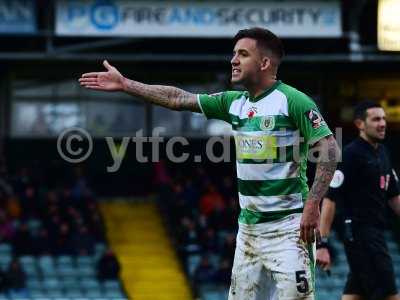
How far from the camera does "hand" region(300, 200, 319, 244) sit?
21.4 ft

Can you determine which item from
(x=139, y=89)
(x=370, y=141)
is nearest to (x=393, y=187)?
(x=370, y=141)

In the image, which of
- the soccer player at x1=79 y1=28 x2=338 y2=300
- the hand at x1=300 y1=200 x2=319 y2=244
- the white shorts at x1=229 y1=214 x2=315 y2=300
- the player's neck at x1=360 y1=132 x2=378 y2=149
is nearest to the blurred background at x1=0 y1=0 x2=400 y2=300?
the player's neck at x1=360 y1=132 x2=378 y2=149

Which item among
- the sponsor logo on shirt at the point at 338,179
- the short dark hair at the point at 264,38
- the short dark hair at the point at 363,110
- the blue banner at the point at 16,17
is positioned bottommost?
the sponsor logo on shirt at the point at 338,179

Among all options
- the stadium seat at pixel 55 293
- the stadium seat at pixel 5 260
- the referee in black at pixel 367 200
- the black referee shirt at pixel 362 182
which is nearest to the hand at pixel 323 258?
the referee in black at pixel 367 200

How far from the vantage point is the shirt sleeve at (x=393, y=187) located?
913 cm

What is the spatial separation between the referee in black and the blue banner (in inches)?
379

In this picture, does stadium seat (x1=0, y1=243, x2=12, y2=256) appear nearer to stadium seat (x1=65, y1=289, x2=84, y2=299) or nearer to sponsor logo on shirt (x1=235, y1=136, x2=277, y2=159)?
stadium seat (x1=65, y1=289, x2=84, y2=299)

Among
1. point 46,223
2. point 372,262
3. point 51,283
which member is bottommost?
point 51,283

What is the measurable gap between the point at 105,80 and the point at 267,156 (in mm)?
1046

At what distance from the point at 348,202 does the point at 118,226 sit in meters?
12.6

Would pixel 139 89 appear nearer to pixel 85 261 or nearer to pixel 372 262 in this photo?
pixel 372 262

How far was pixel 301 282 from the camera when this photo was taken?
6758mm

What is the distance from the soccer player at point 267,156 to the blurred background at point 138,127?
33.8 feet

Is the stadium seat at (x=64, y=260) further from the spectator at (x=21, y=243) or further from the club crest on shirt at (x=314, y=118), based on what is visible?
the club crest on shirt at (x=314, y=118)
